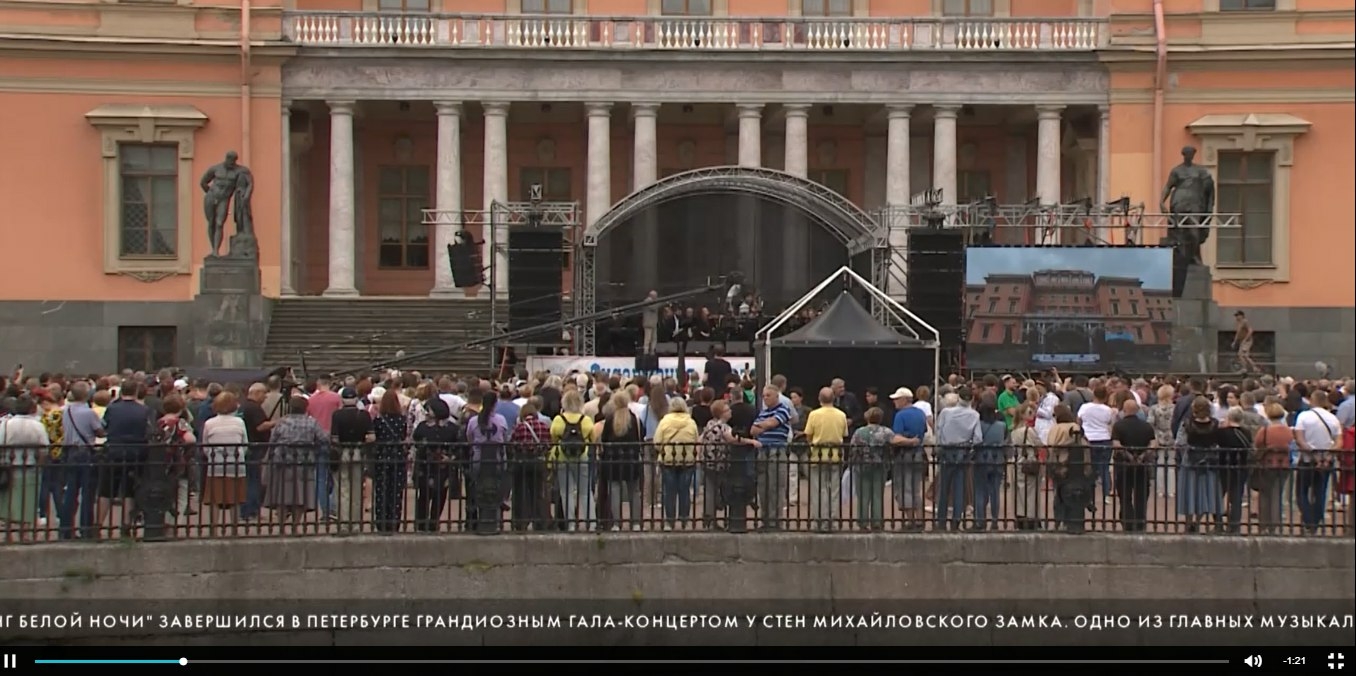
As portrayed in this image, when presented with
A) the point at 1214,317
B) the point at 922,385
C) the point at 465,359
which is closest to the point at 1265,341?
the point at 1214,317

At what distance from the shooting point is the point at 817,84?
3941cm

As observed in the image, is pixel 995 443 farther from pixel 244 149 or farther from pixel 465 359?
pixel 244 149

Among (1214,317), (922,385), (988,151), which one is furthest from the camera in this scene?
(988,151)

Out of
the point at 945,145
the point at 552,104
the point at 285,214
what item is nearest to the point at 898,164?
the point at 945,145

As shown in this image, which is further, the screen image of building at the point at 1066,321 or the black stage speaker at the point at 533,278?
the black stage speaker at the point at 533,278

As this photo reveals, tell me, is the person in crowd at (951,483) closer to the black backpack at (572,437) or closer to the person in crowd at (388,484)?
the black backpack at (572,437)

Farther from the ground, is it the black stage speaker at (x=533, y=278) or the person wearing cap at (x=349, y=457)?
the black stage speaker at (x=533, y=278)

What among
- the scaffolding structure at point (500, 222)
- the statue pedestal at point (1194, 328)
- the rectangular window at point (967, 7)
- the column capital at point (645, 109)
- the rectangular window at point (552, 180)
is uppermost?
the rectangular window at point (967, 7)

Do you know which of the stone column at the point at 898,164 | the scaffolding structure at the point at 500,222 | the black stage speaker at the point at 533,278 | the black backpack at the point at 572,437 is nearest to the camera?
the black backpack at the point at 572,437

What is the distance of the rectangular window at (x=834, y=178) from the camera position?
43.4m

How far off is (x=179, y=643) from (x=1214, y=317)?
2134 centimetres

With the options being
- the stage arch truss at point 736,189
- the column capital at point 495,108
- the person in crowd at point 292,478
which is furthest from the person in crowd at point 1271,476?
the column capital at point 495,108

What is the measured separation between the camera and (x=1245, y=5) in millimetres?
38844

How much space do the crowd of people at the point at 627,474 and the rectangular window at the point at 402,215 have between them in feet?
83.9
